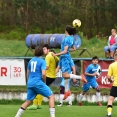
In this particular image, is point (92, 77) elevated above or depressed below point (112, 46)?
below

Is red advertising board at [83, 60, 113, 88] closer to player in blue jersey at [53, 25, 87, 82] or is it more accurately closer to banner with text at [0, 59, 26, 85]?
banner with text at [0, 59, 26, 85]

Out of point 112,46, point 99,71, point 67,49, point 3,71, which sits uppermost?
point 112,46

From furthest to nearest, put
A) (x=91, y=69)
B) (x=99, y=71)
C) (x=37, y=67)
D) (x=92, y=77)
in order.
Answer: (x=99, y=71), (x=92, y=77), (x=91, y=69), (x=37, y=67)

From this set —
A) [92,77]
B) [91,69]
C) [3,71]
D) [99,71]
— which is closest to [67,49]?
[91,69]

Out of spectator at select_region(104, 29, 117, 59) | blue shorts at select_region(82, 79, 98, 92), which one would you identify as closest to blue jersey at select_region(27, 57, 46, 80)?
blue shorts at select_region(82, 79, 98, 92)

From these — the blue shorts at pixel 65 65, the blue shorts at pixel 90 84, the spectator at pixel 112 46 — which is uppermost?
the spectator at pixel 112 46

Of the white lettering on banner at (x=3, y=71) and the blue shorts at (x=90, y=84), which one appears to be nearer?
the blue shorts at (x=90, y=84)

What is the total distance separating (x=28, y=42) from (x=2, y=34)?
17802 mm

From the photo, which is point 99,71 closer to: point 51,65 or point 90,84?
point 90,84

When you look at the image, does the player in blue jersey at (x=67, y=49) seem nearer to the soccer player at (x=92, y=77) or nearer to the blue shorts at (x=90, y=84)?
the soccer player at (x=92, y=77)

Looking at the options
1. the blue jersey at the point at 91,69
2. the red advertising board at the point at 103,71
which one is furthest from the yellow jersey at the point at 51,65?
the red advertising board at the point at 103,71

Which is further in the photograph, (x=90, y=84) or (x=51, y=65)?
(x=90, y=84)

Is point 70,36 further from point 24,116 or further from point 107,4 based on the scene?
point 107,4

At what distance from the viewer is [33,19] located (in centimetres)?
5209
